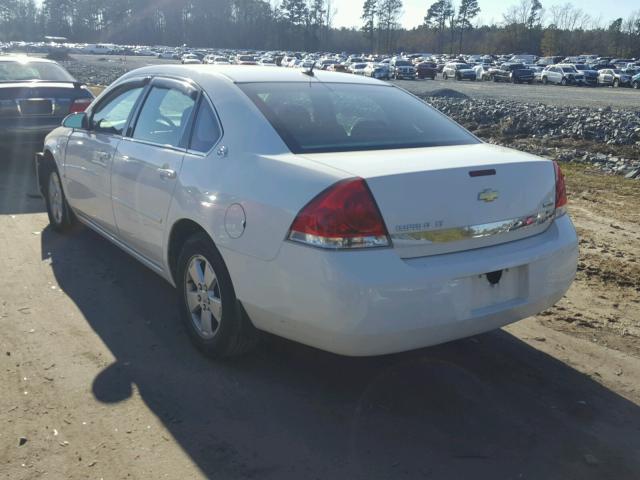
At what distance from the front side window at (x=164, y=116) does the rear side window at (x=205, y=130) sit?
0.45 feet

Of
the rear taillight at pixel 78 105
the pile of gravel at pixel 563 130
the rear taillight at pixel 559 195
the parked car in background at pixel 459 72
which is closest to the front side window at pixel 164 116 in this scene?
the rear taillight at pixel 559 195

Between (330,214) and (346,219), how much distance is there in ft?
0.26

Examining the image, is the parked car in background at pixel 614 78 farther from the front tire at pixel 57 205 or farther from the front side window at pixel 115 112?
the front side window at pixel 115 112

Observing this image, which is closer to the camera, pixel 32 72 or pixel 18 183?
pixel 18 183

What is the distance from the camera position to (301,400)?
3568mm

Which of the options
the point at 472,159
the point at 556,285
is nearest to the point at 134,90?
the point at 472,159

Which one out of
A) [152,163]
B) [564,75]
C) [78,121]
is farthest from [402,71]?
[152,163]

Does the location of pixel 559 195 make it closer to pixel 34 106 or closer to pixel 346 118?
pixel 346 118

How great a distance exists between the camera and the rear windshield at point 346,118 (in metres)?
3.78

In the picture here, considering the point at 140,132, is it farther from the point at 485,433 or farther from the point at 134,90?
Answer: the point at 485,433

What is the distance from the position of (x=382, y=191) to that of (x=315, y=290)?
57 centimetres

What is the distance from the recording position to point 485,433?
325cm

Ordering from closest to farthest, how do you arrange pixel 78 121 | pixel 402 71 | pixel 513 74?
pixel 78 121 < pixel 513 74 < pixel 402 71

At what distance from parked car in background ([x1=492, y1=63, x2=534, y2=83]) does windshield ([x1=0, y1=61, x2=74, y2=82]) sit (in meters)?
47.7
